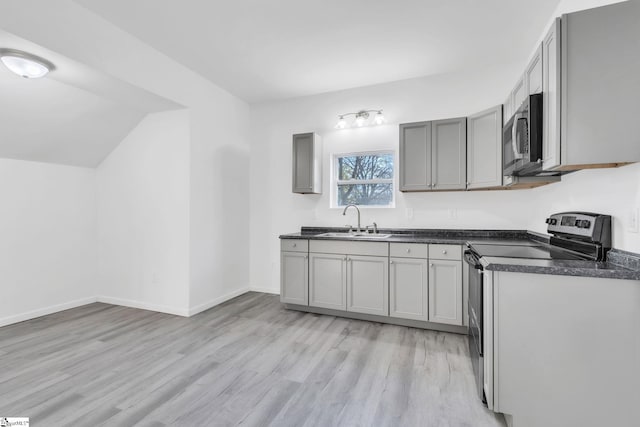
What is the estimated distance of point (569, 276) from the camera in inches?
60.4

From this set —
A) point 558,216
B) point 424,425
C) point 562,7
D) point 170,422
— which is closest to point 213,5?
point 562,7

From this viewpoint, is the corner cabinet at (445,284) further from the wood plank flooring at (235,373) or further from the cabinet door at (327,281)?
the cabinet door at (327,281)

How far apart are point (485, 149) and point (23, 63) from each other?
4073 millimetres

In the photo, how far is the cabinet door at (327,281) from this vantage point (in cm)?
338

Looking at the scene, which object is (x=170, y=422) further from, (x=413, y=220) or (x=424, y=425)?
(x=413, y=220)

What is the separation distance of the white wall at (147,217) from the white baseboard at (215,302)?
0.12 metres

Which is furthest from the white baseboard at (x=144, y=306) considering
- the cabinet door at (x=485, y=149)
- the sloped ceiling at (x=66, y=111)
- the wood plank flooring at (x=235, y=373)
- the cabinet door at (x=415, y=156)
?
the cabinet door at (x=485, y=149)

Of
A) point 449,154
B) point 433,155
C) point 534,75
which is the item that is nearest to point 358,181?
point 433,155

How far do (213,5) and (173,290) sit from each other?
300 cm

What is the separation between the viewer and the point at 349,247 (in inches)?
132

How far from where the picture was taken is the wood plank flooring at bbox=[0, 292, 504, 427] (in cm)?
179

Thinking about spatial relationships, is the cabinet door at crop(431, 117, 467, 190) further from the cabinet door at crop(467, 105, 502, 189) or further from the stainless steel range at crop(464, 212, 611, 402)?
the stainless steel range at crop(464, 212, 611, 402)

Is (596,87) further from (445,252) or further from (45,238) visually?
(45,238)

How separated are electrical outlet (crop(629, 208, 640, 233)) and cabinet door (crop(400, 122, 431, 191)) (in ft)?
6.21
